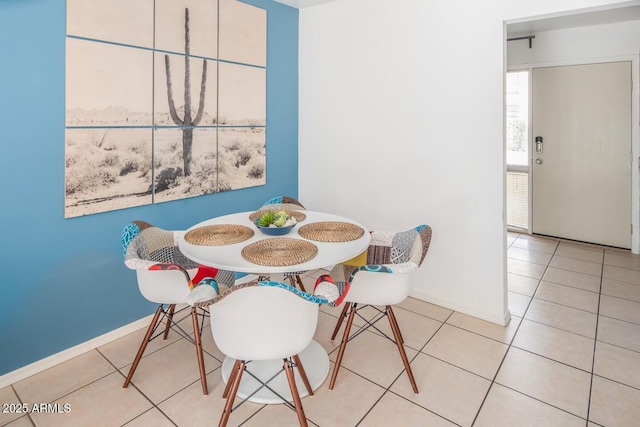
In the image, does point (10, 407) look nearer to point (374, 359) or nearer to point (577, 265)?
point (374, 359)

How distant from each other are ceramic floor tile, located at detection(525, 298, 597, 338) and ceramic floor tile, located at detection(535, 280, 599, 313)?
0.09m

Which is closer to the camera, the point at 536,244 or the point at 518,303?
the point at 518,303

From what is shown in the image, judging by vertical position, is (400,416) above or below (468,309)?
below

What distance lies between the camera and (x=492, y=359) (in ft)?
7.34

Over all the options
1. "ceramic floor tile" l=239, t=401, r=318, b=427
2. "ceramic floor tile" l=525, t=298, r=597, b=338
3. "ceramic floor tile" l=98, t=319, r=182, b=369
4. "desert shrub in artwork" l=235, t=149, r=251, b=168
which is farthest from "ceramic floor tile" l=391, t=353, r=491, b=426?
"desert shrub in artwork" l=235, t=149, r=251, b=168

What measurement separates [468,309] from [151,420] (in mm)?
2212

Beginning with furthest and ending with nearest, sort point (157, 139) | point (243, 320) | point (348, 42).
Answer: point (348, 42), point (157, 139), point (243, 320)

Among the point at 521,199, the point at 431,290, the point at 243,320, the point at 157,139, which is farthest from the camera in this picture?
the point at 521,199

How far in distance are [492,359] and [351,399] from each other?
0.95 meters

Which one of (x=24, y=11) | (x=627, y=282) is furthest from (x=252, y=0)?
(x=627, y=282)

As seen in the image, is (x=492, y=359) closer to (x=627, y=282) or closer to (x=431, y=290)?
(x=431, y=290)

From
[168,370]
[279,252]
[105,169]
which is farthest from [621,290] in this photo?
[105,169]

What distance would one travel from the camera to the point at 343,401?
1887 millimetres

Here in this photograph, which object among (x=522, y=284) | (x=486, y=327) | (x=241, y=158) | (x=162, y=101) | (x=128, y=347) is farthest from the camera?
(x=522, y=284)
